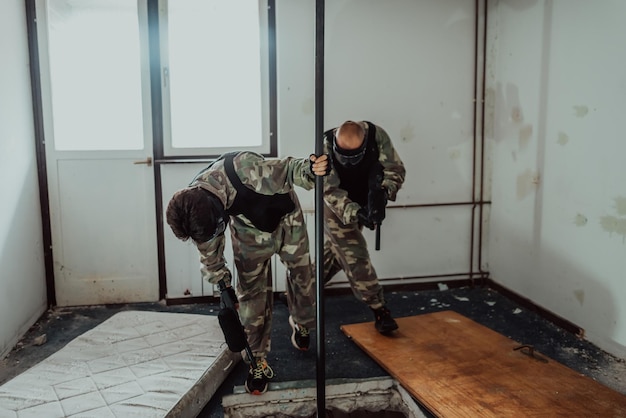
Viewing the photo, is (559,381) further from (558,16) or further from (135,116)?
(135,116)

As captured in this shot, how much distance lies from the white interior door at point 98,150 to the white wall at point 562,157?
2473 mm

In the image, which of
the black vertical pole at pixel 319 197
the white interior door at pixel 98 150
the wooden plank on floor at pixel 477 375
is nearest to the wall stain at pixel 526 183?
the wooden plank on floor at pixel 477 375

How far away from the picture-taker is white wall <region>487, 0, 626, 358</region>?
282cm

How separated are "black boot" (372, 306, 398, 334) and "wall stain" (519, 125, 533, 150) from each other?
1487 millimetres

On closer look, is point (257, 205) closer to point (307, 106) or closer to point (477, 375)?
point (477, 375)

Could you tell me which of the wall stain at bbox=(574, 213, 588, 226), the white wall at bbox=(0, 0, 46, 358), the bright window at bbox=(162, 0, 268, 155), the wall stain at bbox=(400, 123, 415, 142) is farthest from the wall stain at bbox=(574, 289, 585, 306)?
the white wall at bbox=(0, 0, 46, 358)

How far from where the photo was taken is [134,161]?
12.0 feet

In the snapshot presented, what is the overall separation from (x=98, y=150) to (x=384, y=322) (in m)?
2.20

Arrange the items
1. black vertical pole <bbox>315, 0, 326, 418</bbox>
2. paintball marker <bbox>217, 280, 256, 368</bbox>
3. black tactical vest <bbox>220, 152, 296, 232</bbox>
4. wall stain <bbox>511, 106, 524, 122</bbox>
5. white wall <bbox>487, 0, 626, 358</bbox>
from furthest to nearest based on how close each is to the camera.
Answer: wall stain <bbox>511, 106, 524, 122</bbox>
white wall <bbox>487, 0, 626, 358</bbox>
black tactical vest <bbox>220, 152, 296, 232</bbox>
paintball marker <bbox>217, 280, 256, 368</bbox>
black vertical pole <bbox>315, 0, 326, 418</bbox>

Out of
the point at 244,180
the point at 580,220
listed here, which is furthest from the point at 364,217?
the point at 580,220

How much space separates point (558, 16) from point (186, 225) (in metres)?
2.54

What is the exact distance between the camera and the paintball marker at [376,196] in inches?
109

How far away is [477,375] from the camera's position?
2.53m

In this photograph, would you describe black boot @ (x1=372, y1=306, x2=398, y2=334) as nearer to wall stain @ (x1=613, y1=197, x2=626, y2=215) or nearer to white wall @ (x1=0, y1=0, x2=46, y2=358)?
wall stain @ (x1=613, y1=197, x2=626, y2=215)
